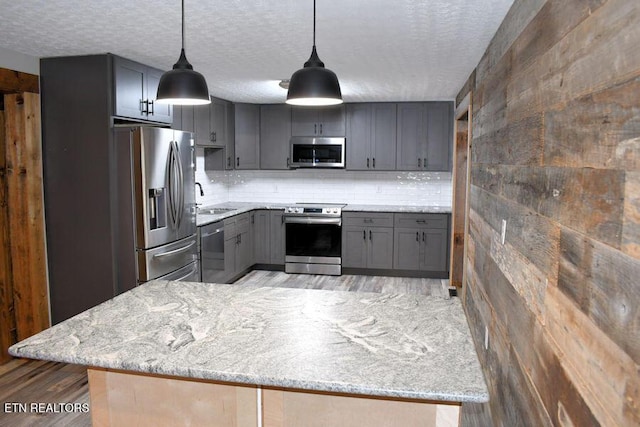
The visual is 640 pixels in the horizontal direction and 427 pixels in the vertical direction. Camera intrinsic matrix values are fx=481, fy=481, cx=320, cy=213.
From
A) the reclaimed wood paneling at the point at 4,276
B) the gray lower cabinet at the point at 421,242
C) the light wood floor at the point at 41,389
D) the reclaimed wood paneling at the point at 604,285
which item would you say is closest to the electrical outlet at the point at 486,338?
the reclaimed wood paneling at the point at 604,285

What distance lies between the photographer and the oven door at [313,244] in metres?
6.19

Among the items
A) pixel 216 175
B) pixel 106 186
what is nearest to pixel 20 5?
pixel 106 186

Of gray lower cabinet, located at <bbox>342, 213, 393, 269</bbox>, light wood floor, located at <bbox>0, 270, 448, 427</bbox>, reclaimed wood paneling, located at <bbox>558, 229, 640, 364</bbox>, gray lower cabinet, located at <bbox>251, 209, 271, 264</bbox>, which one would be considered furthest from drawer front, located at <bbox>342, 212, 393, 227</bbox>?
reclaimed wood paneling, located at <bbox>558, 229, 640, 364</bbox>

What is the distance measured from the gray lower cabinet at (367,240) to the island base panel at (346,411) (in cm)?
458

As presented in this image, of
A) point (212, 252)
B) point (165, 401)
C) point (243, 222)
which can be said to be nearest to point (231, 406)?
point (165, 401)

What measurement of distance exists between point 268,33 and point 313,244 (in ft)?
11.8

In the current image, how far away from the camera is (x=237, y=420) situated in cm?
168

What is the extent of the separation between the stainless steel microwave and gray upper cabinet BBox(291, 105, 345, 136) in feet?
0.30

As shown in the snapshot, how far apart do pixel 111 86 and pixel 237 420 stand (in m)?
2.88

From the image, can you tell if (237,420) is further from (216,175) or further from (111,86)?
(216,175)

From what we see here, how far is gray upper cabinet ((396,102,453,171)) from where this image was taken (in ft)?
20.1

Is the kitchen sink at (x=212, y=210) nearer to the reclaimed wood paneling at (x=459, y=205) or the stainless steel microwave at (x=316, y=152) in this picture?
the stainless steel microwave at (x=316, y=152)

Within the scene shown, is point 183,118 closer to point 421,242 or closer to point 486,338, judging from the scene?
point 421,242

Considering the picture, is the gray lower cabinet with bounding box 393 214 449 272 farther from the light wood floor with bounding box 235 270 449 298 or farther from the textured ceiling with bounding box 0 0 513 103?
the textured ceiling with bounding box 0 0 513 103
